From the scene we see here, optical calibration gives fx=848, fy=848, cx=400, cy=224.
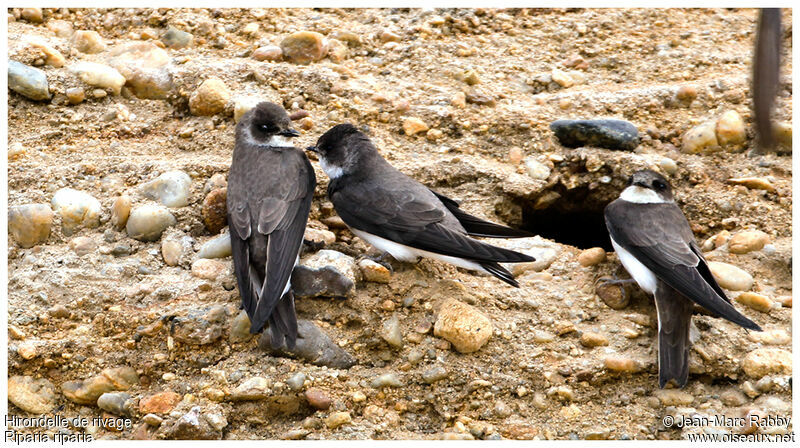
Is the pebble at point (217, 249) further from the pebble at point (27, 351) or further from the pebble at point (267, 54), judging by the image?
the pebble at point (267, 54)

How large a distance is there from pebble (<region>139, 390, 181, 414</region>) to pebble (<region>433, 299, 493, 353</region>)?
102cm

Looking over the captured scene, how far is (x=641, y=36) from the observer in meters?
5.21

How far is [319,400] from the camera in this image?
305 centimetres

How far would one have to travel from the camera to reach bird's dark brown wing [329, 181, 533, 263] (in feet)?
11.6

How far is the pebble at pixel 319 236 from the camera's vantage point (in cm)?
378

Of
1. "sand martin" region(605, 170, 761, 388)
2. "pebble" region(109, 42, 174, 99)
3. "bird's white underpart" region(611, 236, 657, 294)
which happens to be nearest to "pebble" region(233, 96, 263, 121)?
"pebble" region(109, 42, 174, 99)

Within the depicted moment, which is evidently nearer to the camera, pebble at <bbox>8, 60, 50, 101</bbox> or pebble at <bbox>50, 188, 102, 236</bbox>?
pebble at <bbox>50, 188, 102, 236</bbox>

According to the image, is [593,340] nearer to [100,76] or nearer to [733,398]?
[733,398]

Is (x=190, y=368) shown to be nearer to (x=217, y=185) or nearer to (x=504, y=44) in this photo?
(x=217, y=185)

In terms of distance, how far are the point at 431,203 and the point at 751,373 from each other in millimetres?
1475

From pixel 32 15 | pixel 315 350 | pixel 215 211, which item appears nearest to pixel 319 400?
pixel 315 350

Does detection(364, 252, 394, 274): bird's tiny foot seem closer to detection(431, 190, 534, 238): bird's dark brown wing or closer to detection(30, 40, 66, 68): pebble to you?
detection(431, 190, 534, 238): bird's dark brown wing

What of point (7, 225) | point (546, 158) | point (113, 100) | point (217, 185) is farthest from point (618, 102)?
point (7, 225)

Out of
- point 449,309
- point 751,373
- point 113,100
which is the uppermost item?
point 113,100
